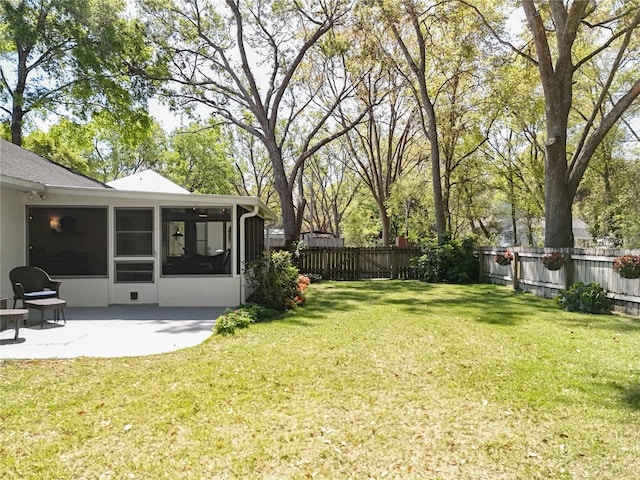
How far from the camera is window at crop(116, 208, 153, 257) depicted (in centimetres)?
884

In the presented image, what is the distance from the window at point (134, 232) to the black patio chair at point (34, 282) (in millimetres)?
1396

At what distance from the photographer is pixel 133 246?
349 inches

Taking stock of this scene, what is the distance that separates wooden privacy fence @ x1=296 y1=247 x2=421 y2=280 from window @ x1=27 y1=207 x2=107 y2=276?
8.46m

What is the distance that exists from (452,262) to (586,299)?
22.0 ft

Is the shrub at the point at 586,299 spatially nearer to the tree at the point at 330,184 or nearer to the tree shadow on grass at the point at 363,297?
the tree shadow on grass at the point at 363,297

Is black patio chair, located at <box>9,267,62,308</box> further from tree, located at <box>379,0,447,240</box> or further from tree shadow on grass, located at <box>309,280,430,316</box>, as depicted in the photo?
tree, located at <box>379,0,447,240</box>

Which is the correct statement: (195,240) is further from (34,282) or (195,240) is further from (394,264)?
(394,264)

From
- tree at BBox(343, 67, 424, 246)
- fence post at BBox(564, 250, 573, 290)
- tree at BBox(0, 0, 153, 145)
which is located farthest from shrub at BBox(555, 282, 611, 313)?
tree at BBox(0, 0, 153, 145)

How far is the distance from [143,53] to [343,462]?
670 inches

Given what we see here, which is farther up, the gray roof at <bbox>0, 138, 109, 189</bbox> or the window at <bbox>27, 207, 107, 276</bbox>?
the gray roof at <bbox>0, 138, 109, 189</bbox>

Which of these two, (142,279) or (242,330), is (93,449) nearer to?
(242,330)

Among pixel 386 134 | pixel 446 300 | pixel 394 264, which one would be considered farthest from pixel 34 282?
pixel 386 134

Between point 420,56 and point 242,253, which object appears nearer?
point 242,253

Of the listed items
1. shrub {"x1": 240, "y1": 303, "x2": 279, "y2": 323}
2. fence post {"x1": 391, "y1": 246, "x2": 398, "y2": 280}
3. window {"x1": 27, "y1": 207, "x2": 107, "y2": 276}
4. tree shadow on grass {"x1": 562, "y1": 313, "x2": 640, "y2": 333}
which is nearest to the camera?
tree shadow on grass {"x1": 562, "y1": 313, "x2": 640, "y2": 333}
